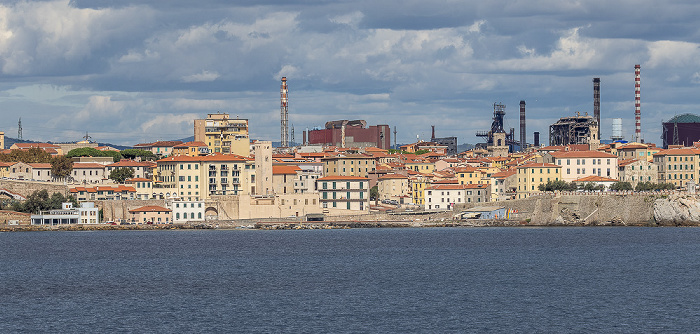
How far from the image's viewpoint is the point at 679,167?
126 meters

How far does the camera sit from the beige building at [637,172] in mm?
125375

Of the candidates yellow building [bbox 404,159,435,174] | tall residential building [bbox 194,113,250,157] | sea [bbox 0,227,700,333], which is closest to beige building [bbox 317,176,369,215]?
sea [bbox 0,227,700,333]

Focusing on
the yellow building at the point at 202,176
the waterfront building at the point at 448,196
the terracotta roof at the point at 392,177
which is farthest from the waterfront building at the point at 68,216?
the terracotta roof at the point at 392,177

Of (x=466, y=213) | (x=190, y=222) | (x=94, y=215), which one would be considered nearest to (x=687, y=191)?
(x=466, y=213)

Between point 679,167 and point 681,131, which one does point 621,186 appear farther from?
point 681,131

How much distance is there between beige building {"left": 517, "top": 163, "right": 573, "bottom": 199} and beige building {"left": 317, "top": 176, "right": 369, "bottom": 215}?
16.5m

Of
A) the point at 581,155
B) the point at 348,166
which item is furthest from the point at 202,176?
the point at 581,155

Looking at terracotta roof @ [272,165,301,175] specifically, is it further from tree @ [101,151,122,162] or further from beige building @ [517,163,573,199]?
tree @ [101,151,122,162]

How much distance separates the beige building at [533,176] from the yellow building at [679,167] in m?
14.5

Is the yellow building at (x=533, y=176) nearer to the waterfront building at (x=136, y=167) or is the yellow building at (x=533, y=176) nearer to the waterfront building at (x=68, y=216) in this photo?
the waterfront building at (x=136, y=167)

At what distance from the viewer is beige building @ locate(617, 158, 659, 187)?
411 feet

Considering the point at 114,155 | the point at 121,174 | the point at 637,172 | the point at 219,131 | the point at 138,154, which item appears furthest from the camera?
Answer: the point at 219,131

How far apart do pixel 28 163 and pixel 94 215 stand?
23.3 meters

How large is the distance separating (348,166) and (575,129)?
184 ft
